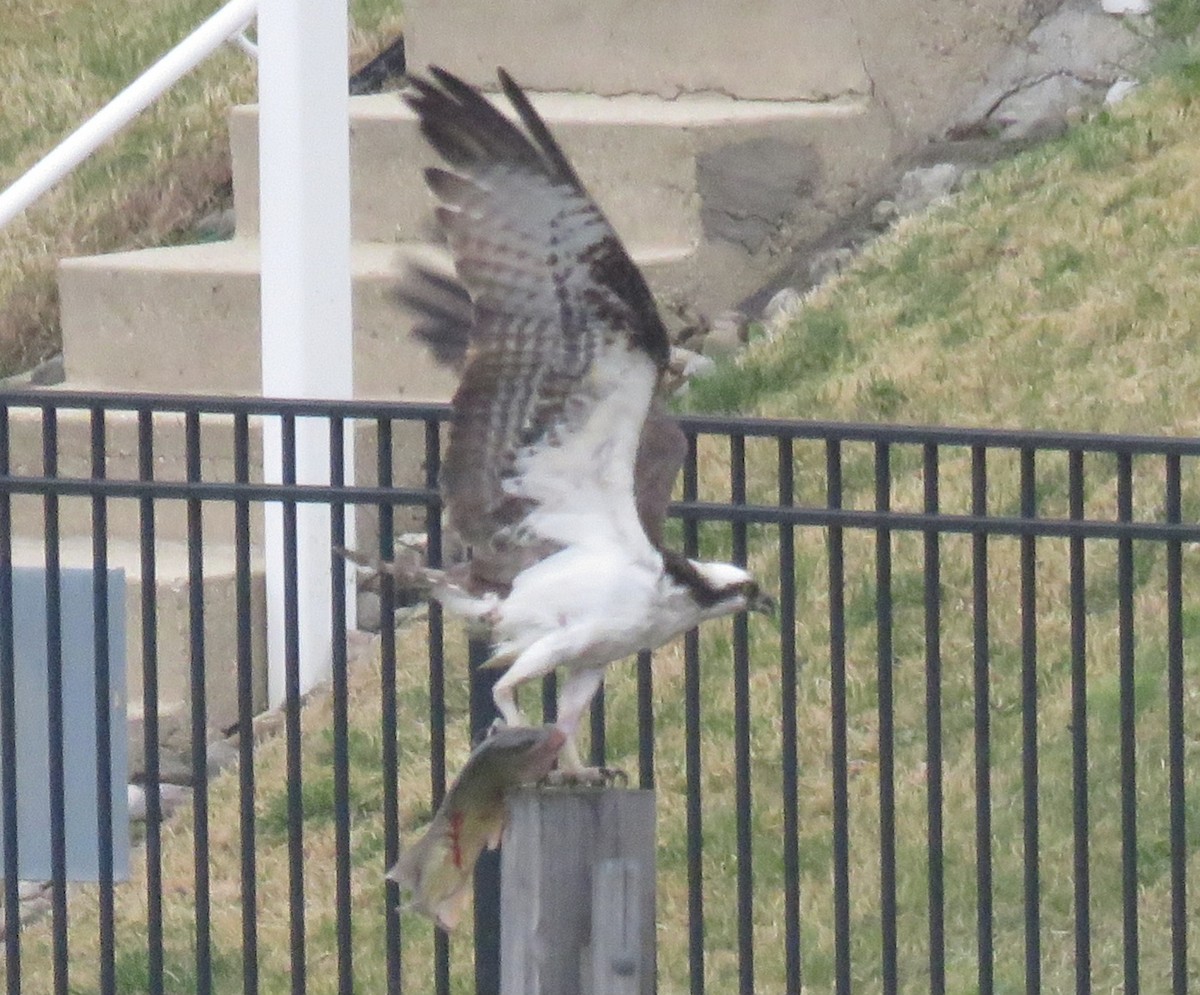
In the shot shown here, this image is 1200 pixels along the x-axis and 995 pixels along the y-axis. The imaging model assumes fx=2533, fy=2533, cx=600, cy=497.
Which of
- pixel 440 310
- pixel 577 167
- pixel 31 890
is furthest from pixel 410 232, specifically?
pixel 440 310

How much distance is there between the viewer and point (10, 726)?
206 inches

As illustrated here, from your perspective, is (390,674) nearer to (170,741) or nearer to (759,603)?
(759,603)

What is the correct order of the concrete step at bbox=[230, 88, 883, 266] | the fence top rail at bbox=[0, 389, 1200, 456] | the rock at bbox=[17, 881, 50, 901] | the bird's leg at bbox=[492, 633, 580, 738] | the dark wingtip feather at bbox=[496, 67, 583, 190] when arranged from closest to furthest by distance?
the dark wingtip feather at bbox=[496, 67, 583, 190] < the bird's leg at bbox=[492, 633, 580, 738] < the fence top rail at bbox=[0, 389, 1200, 456] < the rock at bbox=[17, 881, 50, 901] < the concrete step at bbox=[230, 88, 883, 266]

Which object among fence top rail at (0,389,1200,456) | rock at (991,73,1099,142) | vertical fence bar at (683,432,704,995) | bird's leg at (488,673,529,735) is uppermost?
rock at (991,73,1099,142)

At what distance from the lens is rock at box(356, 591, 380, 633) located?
783cm

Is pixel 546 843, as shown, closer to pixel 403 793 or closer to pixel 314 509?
pixel 403 793

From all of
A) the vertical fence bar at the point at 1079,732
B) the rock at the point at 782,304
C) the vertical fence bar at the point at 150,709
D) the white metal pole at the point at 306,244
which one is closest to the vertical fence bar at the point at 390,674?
the vertical fence bar at the point at 150,709

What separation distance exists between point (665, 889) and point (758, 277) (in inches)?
123

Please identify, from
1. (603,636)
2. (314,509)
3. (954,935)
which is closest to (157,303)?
(314,509)

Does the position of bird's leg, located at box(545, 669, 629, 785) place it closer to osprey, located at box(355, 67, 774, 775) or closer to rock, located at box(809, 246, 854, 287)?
osprey, located at box(355, 67, 774, 775)

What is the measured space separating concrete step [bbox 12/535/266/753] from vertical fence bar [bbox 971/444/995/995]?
294 cm

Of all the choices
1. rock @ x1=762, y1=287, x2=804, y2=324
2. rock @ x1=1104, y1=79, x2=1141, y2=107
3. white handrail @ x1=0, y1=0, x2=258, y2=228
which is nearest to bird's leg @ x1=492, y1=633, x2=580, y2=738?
white handrail @ x1=0, y1=0, x2=258, y2=228

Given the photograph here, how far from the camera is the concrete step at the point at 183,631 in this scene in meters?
7.32

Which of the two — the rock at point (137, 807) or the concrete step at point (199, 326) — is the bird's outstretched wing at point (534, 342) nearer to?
the rock at point (137, 807)
